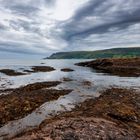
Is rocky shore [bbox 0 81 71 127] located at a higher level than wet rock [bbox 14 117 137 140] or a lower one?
lower

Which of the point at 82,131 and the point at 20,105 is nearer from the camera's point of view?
the point at 82,131

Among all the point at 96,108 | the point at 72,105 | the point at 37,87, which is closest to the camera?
the point at 96,108

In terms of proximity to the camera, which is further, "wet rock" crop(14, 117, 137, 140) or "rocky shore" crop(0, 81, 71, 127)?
"rocky shore" crop(0, 81, 71, 127)

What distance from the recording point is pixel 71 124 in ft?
48.8

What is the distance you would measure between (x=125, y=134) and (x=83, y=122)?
272cm

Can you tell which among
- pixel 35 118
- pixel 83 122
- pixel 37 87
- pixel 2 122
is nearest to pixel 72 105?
pixel 35 118

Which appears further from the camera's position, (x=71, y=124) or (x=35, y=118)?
(x=35, y=118)

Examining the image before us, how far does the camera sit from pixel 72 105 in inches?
978

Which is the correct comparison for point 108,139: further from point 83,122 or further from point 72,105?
point 72,105

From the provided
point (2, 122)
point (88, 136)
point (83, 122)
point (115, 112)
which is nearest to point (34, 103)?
point (2, 122)

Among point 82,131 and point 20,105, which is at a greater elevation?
point 82,131

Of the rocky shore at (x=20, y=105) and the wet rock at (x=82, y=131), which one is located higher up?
the wet rock at (x=82, y=131)

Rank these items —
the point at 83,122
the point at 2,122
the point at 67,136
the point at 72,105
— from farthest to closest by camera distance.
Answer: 1. the point at 72,105
2. the point at 2,122
3. the point at 83,122
4. the point at 67,136

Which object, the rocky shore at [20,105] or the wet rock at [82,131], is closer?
the wet rock at [82,131]
